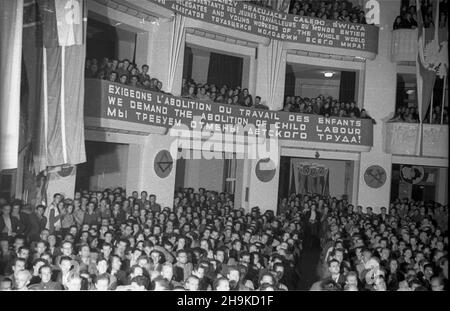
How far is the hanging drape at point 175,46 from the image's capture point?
495 inches

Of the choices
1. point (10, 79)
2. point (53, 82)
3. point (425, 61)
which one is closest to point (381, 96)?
point (425, 61)

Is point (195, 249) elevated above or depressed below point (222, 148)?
below

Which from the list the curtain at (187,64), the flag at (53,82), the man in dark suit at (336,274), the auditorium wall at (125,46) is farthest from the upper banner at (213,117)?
the man in dark suit at (336,274)

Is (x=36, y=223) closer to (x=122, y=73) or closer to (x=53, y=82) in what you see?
(x=53, y=82)

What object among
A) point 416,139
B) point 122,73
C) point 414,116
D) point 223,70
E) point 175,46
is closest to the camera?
point 122,73

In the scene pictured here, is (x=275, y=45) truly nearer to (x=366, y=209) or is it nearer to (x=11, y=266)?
(x=366, y=209)

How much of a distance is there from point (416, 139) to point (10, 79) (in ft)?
31.5

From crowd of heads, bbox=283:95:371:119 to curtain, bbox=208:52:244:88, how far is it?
1.46 m

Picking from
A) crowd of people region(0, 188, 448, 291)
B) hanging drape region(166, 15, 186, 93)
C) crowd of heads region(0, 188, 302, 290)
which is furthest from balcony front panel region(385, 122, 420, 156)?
hanging drape region(166, 15, 186, 93)

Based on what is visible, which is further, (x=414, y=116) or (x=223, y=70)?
(x=223, y=70)

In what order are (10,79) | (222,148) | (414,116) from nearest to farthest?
(10,79) → (222,148) → (414,116)

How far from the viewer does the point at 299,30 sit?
47.1 ft

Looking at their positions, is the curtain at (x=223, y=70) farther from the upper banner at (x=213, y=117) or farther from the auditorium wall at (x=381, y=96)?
the auditorium wall at (x=381, y=96)

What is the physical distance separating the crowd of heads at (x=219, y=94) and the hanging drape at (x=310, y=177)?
7.49ft
